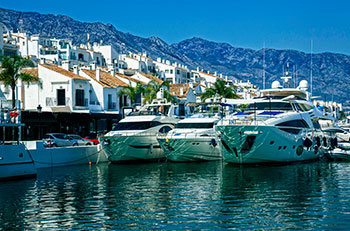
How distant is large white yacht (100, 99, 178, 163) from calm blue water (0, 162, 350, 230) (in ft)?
17.5

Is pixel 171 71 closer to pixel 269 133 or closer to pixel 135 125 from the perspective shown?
pixel 135 125

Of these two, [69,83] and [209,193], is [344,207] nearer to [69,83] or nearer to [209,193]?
[209,193]

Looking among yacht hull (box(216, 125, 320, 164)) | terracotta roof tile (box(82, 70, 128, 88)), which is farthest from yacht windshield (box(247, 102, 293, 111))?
terracotta roof tile (box(82, 70, 128, 88))

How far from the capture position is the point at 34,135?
5188 cm

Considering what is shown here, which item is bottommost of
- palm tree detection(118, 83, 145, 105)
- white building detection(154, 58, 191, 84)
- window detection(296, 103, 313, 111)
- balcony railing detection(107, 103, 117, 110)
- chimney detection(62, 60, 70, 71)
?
window detection(296, 103, 313, 111)

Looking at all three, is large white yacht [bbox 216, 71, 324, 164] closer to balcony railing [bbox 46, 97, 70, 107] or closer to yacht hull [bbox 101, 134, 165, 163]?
yacht hull [bbox 101, 134, 165, 163]

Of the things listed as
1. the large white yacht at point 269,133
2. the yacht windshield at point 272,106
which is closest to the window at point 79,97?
the large white yacht at point 269,133

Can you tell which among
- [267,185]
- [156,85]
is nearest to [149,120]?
[267,185]

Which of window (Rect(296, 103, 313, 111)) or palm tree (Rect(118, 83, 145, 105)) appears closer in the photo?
window (Rect(296, 103, 313, 111))

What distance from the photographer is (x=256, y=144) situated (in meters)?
33.7

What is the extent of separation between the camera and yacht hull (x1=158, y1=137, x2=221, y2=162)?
3816 centimetres

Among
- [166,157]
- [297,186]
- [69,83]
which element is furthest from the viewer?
[69,83]

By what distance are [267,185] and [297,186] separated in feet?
5.06

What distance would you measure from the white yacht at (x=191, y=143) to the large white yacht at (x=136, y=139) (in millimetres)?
1219
